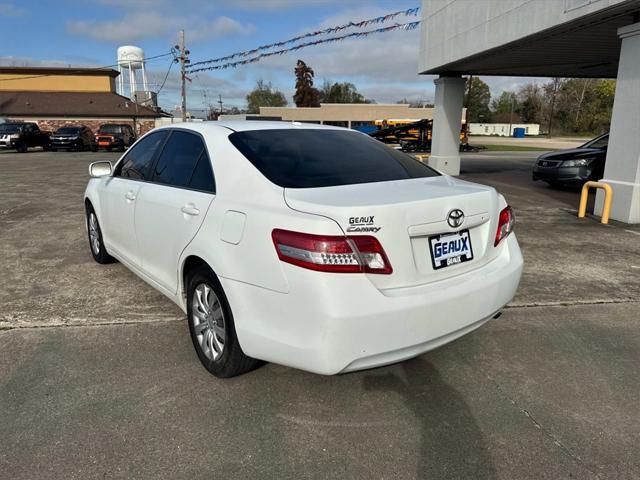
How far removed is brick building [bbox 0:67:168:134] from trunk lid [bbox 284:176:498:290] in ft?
151

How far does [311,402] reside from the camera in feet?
9.67

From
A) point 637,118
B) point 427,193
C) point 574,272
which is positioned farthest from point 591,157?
point 427,193

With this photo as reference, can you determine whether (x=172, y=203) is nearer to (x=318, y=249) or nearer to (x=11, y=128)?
(x=318, y=249)

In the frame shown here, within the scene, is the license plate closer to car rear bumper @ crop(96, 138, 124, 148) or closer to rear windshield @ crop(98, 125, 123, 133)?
car rear bumper @ crop(96, 138, 124, 148)

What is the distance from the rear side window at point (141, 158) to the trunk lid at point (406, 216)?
194cm

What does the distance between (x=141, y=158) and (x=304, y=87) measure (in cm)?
9027

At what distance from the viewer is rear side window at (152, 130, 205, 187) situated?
3.55 metres

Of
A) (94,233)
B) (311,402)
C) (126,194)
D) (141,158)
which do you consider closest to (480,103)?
(94,233)

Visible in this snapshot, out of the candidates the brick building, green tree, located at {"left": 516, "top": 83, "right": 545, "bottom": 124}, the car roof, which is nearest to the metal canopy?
the car roof

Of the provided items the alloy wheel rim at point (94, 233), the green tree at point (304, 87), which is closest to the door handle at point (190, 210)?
the alloy wheel rim at point (94, 233)

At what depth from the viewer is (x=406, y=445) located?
8.40 feet

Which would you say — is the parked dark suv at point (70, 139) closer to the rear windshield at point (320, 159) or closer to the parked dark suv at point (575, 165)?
the parked dark suv at point (575, 165)

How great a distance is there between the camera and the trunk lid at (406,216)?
2.49 m

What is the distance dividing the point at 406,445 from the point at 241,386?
1084mm
